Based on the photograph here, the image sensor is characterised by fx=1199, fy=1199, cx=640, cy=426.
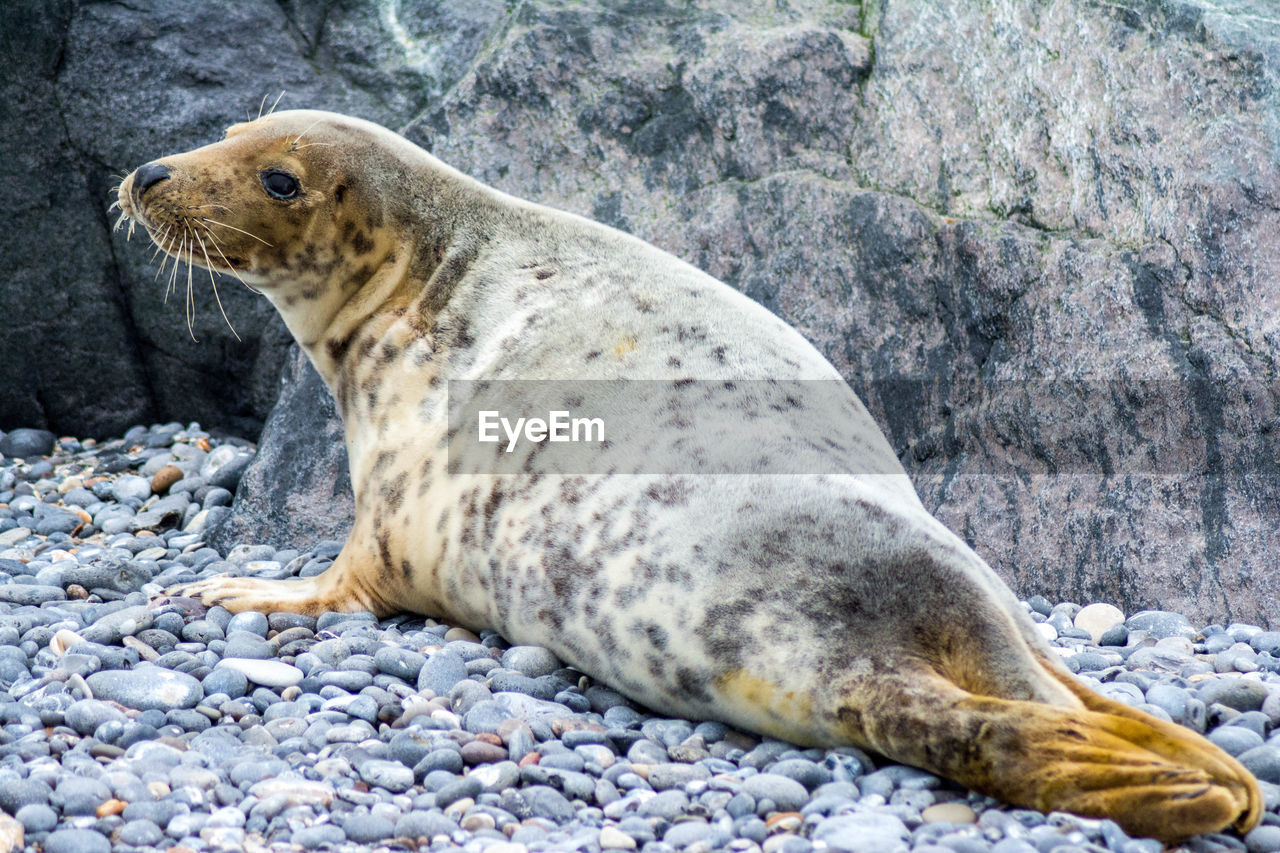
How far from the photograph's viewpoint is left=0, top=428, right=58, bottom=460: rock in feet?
19.5

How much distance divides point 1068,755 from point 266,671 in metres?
1.81

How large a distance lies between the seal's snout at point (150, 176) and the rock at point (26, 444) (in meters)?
2.96

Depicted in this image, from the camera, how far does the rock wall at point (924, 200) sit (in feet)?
12.8

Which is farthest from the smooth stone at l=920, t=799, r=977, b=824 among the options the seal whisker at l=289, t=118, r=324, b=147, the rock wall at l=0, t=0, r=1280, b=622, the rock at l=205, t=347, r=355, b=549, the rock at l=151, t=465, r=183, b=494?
the rock at l=151, t=465, r=183, b=494

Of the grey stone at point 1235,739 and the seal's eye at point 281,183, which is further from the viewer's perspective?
the seal's eye at point 281,183

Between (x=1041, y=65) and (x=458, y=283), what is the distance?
7.80 feet

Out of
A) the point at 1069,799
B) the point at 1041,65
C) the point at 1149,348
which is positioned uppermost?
the point at 1041,65

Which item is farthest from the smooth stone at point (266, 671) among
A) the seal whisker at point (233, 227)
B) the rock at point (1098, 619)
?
the rock at point (1098, 619)

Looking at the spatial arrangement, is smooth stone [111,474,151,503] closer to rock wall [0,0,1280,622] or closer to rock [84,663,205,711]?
rock wall [0,0,1280,622]

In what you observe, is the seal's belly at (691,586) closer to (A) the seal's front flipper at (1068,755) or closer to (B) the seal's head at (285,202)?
(A) the seal's front flipper at (1068,755)

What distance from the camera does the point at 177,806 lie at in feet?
7.05

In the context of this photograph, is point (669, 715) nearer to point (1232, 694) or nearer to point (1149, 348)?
point (1232, 694)

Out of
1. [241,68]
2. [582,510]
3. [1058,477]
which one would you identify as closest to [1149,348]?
[1058,477]

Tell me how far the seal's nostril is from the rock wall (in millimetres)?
1358
